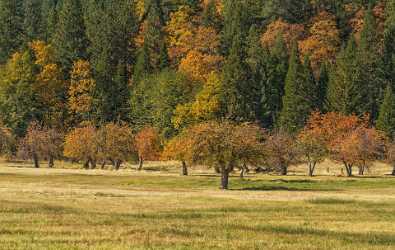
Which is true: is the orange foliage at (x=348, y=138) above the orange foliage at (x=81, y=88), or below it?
below

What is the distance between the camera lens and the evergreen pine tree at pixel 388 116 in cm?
11775

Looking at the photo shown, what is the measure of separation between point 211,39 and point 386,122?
4015 centimetres

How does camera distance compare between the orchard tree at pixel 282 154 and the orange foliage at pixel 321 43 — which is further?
the orange foliage at pixel 321 43

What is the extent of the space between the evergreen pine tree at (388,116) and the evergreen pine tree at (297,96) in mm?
12623

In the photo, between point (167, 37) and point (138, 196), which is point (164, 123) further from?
point (138, 196)

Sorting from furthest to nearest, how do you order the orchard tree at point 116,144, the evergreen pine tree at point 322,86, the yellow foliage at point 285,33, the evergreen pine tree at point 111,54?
the yellow foliage at point 285,33 < the evergreen pine tree at point 111,54 < the evergreen pine tree at point 322,86 < the orchard tree at point 116,144

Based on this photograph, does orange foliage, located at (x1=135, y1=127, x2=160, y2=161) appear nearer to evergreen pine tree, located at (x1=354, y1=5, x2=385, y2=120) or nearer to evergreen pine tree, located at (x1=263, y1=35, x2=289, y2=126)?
evergreen pine tree, located at (x1=263, y1=35, x2=289, y2=126)

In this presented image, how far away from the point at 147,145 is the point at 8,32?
5184cm

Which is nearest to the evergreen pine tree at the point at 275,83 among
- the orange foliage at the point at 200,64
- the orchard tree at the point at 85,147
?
the orange foliage at the point at 200,64

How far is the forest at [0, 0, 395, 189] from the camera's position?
A: 115 metres

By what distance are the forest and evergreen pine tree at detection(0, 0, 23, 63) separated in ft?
0.64

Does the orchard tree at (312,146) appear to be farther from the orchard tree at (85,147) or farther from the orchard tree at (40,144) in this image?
the orchard tree at (40,144)

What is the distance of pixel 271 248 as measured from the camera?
89.4 ft

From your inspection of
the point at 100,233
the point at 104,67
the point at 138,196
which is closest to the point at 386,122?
the point at 104,67
